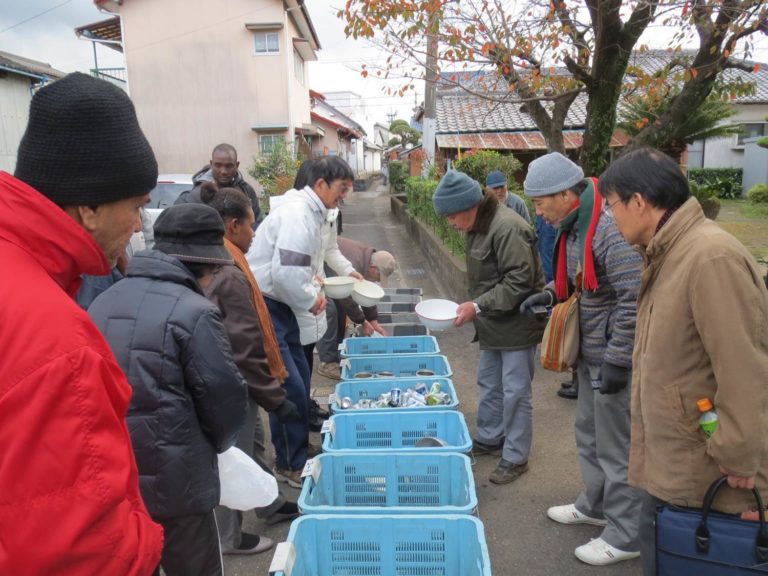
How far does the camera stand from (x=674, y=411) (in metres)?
1.96

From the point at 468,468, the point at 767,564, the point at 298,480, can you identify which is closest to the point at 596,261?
the point at 468,468

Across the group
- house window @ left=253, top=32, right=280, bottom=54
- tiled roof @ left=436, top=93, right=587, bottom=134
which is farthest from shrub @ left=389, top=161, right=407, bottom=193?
house window @ left=253, top=32, right=280, bottom=54

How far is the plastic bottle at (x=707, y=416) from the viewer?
73.5 inches

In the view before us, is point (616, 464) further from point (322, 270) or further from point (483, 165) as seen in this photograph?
point (483, 165)

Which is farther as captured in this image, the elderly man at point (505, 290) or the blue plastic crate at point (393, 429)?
the elderly man at point (505, 290)

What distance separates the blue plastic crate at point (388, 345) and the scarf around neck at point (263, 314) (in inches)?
68.6

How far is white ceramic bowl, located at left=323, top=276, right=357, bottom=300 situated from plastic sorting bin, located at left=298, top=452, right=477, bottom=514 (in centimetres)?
168

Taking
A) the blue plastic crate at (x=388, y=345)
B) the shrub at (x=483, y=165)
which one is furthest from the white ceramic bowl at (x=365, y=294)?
the shrub at (x=483, y=165)

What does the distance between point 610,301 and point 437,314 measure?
155 centimetres

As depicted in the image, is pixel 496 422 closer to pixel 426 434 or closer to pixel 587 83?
pixel 426 434

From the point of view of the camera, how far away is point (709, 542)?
186cm

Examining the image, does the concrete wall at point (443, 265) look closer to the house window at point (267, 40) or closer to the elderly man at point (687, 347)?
the elderly man at point (687, 347)

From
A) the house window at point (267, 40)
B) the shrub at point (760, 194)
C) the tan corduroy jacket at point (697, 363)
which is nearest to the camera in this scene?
the tan corduroy jacket at point (697, 363)

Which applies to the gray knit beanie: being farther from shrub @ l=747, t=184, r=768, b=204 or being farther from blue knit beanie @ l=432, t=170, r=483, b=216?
shrub @ l=747, t=184, r=768, b=204
